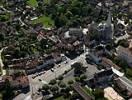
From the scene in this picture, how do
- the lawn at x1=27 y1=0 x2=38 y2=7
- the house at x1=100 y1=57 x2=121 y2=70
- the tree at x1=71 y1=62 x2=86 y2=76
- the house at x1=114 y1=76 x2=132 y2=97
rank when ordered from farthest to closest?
the lawn at x1=27 y1=0 x2=38 y2=7
the house at x1=100 y1=57 x2=121 y2=70
the tree at x1=71 y1=62 x2=86 y2=76
the house at x1=114 y1=76 x2=132 y2=97

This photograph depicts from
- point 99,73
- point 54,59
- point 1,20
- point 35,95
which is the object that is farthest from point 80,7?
point 35,95

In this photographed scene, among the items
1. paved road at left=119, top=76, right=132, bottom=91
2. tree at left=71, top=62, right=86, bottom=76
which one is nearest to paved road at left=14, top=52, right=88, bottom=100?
tree at left=71, top=62, right=86, bottom=76

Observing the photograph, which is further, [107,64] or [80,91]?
[107,64]

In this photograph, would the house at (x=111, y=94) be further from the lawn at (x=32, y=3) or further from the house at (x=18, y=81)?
the lawn at (x=32, y=3)

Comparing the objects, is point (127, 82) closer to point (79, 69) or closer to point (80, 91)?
point (80, 91)

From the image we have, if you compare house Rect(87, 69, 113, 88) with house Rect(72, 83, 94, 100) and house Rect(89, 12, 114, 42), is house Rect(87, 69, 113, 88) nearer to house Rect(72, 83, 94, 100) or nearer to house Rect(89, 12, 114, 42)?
house Rect(72, 83, 94, 100)

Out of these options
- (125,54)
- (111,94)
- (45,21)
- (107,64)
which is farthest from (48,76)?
(45,21)
